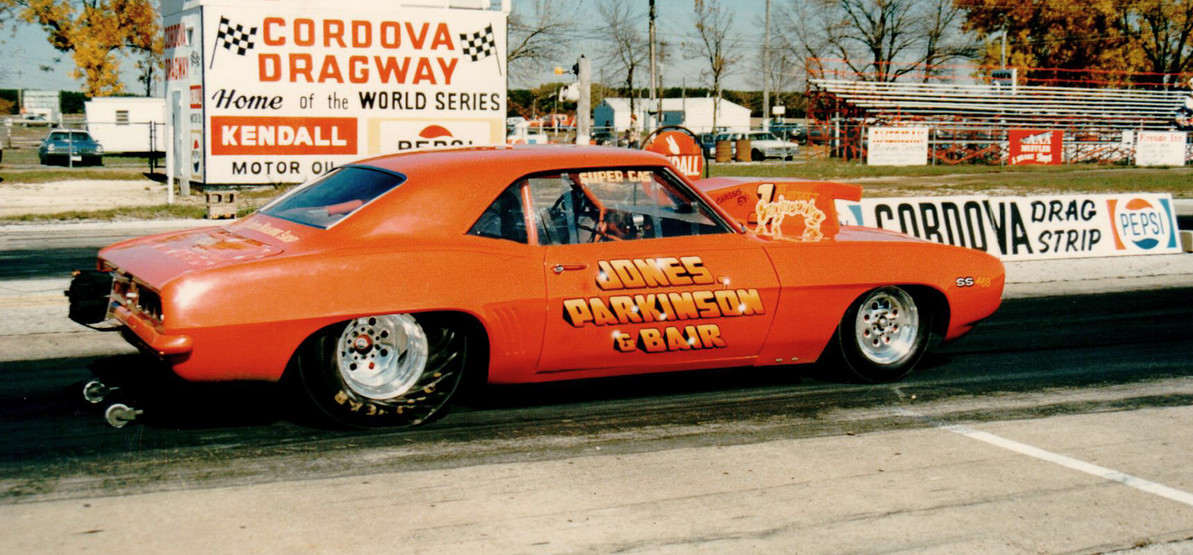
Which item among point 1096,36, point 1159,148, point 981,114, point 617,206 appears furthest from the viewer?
point 1096,36

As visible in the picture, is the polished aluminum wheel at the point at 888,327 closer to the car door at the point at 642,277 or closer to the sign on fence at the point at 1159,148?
the car door at the point at 642,277

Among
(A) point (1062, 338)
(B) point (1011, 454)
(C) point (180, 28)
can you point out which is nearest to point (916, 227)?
(A) point (1062, 338)

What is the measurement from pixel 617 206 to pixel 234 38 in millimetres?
18152

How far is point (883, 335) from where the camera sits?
640cm

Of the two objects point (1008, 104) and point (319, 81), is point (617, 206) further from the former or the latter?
point (1008, 104)

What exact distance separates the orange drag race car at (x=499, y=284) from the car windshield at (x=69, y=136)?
33058 mm

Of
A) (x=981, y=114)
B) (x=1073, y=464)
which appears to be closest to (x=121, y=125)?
(x=981, y=114)

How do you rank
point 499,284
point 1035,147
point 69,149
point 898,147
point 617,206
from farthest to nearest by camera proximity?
point 1035,147, point 898,147, point 69,149, point 617,206, point 499,284

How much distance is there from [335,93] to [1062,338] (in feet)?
57.5

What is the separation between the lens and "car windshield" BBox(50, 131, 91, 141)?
35.5 m

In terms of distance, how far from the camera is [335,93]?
22906mm

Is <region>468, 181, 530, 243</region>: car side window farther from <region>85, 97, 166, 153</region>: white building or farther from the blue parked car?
<region>85, 97, 166, 153</region>: white building

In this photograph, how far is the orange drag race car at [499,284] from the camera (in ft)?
15.8

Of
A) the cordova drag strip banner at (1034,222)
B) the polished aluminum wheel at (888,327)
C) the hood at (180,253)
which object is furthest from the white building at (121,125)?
the polished aluminum wheel at (888,327)
